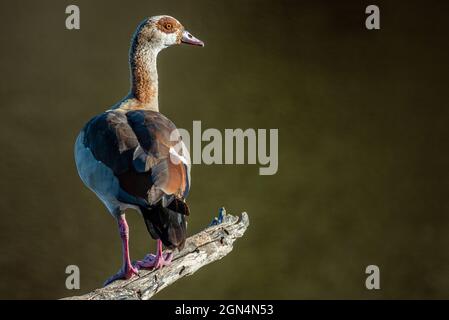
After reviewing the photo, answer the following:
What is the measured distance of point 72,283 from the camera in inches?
123

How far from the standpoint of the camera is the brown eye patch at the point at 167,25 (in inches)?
119

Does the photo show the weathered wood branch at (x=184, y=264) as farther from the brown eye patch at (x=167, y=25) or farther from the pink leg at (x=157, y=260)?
the brown eye patch at (x=167, y=25)

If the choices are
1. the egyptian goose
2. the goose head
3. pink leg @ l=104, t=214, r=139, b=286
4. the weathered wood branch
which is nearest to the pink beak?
the goose head

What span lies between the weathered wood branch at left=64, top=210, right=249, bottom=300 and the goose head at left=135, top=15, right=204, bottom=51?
0.70m

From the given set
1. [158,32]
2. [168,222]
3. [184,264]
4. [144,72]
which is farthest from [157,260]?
[158,32]

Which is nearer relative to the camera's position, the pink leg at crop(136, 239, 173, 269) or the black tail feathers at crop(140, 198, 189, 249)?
the black tail feathers at crop(140, 198, 189, 249)

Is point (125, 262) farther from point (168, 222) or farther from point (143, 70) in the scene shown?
point (143, 70)

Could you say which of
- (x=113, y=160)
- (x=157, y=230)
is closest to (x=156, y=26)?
(x=113, y=160)

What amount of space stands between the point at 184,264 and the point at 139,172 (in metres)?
0.42

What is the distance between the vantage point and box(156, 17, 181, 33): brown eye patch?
3018mm

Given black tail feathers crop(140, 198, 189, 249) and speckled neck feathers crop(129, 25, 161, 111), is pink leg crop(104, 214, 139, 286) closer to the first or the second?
black tail feathers crop(140, 198, 189, 249)

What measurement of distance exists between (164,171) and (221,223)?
1.97 ft

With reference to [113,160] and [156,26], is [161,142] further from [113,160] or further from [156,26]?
[156,26]

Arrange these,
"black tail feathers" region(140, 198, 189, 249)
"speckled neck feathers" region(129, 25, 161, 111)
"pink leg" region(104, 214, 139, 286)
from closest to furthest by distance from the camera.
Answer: "black tail feathers" region(140, 198, 189, 249) → "pink leg" region(104, 214, 139, 286) → "speckled neck feathers" region(129, 25, 161, 111)
